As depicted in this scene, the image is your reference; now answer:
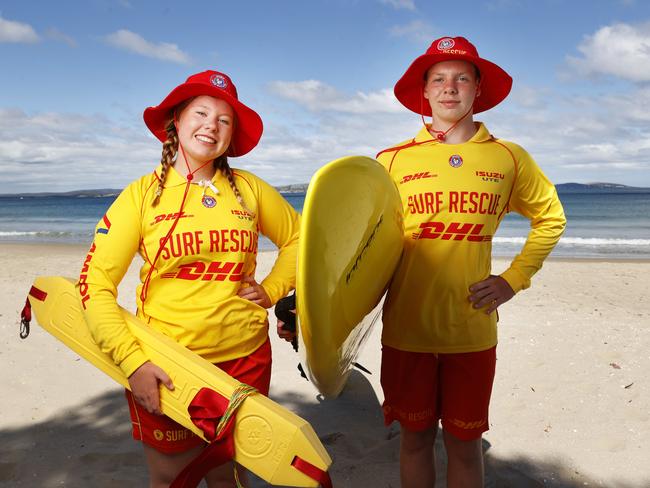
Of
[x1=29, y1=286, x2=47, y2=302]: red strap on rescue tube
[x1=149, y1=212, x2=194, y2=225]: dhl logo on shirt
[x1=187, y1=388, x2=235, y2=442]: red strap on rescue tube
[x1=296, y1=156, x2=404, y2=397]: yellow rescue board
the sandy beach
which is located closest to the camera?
[x1=296, y1=156, x2=404, y2=397]: yellow rescue board

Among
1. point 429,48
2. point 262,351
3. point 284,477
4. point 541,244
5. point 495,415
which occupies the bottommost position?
point 495,415

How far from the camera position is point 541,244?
7.33 ft

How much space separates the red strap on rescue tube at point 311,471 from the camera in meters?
1.63

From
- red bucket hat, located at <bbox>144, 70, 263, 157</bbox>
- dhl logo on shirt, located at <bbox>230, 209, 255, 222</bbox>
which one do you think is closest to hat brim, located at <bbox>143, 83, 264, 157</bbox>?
red bucket hat, located at <bbox>144, 70, 263, 157</bbox>

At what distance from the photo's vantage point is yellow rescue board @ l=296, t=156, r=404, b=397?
4.69ft

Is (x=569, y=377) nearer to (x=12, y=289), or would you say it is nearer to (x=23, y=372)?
(x=23, y=372)

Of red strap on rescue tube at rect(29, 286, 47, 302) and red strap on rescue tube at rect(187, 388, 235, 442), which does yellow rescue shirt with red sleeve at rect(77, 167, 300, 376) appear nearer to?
red strap on rescue tube at rect(187, 388, 235, 442)

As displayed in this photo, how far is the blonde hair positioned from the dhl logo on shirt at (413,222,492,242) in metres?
0.66

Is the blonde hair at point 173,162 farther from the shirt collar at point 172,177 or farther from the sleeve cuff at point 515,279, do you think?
the sleeve cuff at point 515,279

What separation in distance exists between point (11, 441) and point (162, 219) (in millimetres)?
2387

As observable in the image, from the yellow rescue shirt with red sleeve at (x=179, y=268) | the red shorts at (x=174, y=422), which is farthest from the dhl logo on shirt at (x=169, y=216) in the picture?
the red shorts at (x=174, y=422)

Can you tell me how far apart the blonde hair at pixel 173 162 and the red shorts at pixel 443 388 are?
2.86 ft

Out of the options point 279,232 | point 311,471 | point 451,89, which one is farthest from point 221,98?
point 311,471

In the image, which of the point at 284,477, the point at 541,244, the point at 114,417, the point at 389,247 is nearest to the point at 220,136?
the point at 389,247
